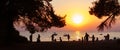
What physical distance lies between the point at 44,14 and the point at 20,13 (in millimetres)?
4483

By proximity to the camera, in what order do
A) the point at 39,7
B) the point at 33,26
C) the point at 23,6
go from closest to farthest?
the point at 23,6 → the point at 39,7 → the point at 33,26

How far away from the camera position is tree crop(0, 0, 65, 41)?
54.9 meters

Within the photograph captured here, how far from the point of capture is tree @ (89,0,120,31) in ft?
178

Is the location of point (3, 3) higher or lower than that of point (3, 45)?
higher

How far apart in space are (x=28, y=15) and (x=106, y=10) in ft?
33.4

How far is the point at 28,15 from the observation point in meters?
58.3

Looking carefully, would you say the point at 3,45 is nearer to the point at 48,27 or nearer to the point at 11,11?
the point at 11,11

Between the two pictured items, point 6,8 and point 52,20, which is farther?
point 52,20

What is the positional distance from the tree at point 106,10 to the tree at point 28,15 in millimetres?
6325

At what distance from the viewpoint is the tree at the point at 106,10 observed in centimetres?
5412

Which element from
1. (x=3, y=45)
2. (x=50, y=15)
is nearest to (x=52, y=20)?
(x=50, y=15)

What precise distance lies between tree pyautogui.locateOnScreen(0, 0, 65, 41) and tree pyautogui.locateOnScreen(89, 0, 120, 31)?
6.32m

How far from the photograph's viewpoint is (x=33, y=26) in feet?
208

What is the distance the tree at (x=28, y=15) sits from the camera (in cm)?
5491
